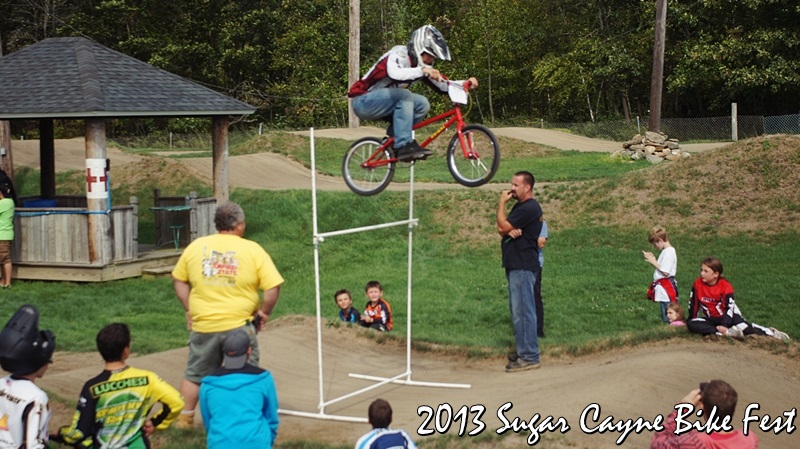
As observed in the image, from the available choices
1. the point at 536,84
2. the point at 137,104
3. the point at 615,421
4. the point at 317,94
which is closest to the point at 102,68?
the point at 137,104

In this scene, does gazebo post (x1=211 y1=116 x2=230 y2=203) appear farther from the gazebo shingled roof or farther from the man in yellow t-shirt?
the man in yellow t-shirt

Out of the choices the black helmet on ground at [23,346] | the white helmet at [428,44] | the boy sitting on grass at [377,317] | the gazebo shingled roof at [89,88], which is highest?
the gazebo shingled roof at [89,88]

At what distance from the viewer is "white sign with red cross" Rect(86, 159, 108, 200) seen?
19031 mm

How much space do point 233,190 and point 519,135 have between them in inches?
709

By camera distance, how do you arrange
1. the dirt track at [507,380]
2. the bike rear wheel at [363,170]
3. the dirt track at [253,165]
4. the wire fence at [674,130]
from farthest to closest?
the wire fence at [674,130]
the dirt track at [253,165]
the bike rear wheel at [363,170]
the dirt track at [507,380]

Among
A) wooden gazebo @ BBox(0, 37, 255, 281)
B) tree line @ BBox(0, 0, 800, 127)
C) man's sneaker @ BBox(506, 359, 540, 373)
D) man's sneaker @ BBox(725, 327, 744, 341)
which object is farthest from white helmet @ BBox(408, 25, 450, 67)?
tree line @ BBox(0, 0, 800, 127)

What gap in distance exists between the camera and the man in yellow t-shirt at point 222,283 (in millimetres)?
7773

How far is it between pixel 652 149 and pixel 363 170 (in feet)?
76.8

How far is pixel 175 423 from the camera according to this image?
29.5 ft

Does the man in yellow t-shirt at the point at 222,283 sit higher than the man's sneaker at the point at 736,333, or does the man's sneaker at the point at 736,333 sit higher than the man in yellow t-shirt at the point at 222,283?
the man in yellow t-shirt at the point at 222,283

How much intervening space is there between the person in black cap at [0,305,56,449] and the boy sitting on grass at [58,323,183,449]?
26 centimetres

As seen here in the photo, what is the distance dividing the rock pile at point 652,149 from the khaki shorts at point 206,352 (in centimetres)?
2610

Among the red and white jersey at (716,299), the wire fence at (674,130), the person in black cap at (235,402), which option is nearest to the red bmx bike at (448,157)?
the red and white jersey at (716,299)

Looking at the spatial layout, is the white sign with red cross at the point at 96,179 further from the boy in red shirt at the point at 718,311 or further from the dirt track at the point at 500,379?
the boy in red shirt at the point at 718,311
